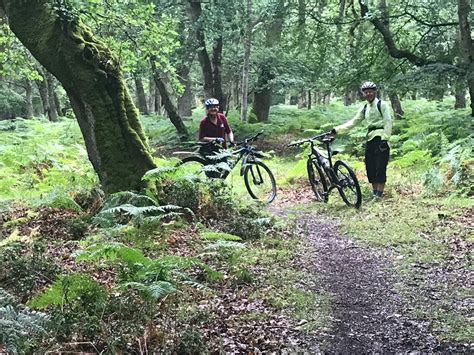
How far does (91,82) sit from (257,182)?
4263mm

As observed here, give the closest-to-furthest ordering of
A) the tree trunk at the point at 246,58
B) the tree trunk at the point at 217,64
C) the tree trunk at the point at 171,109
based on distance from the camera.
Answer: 1. the tree trunk at the point at 246,58
2. the tree trunk at the point at 171,109
3. the tree trunk at the point at 217,64

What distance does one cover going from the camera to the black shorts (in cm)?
980

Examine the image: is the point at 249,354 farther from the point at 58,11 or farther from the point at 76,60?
the point at 58,11

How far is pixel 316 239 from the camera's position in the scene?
7535 millimetres

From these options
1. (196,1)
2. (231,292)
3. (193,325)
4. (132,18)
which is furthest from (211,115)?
(196,1)

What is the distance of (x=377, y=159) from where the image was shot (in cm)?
995

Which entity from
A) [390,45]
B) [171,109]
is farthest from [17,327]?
[171,109]

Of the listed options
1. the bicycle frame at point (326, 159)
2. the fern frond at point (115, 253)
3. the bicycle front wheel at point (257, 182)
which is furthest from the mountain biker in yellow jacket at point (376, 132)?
the fern frond at point (115, 253)

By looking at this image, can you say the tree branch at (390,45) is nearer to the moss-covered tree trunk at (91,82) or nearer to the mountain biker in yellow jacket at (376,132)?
the mountain biker in yellow jacket at (376,132)

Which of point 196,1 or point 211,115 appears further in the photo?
point 196,1

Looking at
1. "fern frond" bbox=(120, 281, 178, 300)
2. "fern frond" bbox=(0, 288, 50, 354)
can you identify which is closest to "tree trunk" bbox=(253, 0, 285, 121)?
"fern frond" bbox=(120, 281, 178, 300)

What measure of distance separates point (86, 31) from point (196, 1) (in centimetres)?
1031

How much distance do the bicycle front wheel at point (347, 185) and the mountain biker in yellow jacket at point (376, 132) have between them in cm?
58

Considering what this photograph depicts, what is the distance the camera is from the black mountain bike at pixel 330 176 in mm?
9375
